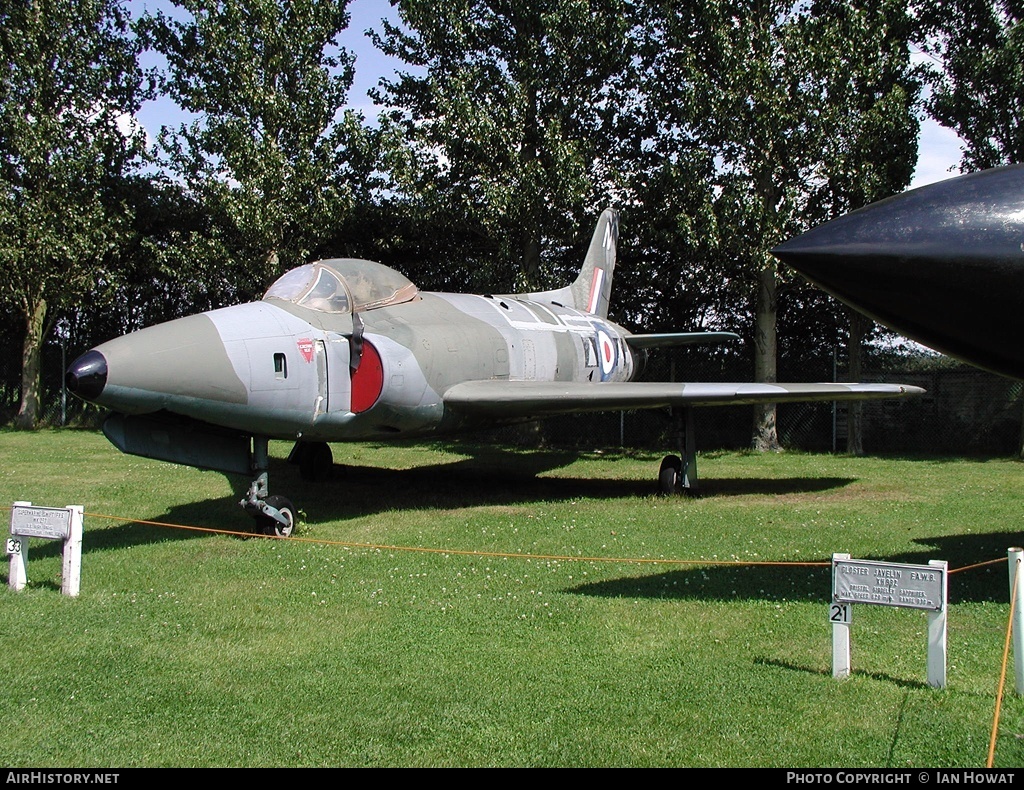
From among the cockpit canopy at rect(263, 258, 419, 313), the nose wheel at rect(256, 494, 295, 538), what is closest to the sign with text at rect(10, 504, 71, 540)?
Answer: the nose wheel at rect(256, 494, 295, 538)

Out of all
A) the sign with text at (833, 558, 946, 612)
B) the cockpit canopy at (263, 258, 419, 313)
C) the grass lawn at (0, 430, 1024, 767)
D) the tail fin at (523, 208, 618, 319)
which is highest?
the tail fin at (523, 208, 618, 319)

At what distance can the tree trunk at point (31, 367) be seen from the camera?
23.2 metres

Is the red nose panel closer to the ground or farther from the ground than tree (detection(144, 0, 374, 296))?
closer to the ground

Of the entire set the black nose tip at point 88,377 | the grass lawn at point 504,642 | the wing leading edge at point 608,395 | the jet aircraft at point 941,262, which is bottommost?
the grass lawn at point 504,642

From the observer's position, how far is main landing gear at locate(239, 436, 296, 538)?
8828 millimetres

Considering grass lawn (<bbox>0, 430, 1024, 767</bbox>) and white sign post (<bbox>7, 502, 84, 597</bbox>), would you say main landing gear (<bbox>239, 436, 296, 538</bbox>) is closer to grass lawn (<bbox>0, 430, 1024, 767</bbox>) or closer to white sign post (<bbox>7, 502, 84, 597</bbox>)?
grass lawn (<bbox>0, 430, 1024, 767</bbox>)

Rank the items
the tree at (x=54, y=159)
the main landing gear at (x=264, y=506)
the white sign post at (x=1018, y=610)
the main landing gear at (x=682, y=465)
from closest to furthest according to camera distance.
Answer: the white sign post at (x=1018, y=610) < the main landing gear at (x=264, y=506) < the main landing gear at (x=682, y=465) < the tree at (x=54, y=159)

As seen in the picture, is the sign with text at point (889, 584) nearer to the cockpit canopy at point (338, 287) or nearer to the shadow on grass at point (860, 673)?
the shadow on grass at point (860, 673)

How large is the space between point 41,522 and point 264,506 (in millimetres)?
2507

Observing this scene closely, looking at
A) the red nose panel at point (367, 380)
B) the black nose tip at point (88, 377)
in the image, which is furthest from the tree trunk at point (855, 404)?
the black nose tip at point (88, 377)

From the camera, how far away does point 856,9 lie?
17.8 m

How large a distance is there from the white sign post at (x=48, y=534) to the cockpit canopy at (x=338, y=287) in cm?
359

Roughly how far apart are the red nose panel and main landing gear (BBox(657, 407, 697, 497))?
4.61 metres

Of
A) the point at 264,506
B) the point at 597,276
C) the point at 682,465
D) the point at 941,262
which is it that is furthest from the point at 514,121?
the point at 941,262
